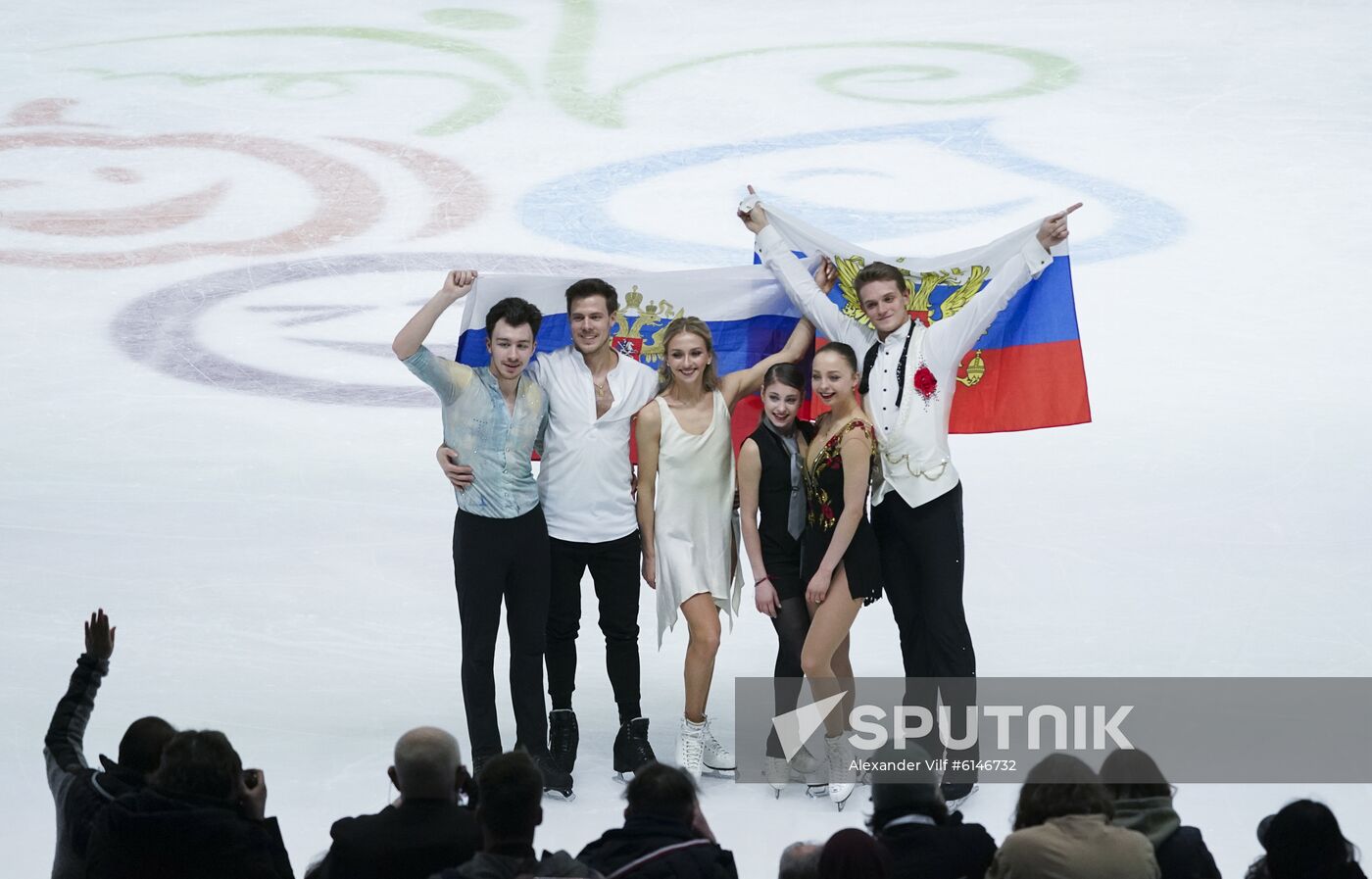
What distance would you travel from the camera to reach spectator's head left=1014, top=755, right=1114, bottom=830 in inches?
121

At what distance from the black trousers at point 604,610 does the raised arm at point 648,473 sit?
0.14 feet

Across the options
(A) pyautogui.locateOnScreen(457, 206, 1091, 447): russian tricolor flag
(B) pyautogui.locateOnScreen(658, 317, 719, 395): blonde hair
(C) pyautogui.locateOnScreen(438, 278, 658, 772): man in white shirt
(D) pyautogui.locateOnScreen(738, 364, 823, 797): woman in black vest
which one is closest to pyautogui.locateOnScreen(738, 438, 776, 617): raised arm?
(D) pyautogui.locateOnScreen(738, 364, 823, 797): woman in black vest

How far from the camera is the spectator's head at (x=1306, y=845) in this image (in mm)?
2906

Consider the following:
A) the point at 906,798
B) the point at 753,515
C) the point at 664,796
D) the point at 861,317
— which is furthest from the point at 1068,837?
the point at 861,317

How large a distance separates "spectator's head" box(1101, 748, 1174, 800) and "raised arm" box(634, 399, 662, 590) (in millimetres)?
2187

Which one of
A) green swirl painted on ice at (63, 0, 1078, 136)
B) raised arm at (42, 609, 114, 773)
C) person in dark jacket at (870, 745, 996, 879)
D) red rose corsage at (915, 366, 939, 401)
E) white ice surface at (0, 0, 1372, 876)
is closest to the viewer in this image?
person in dark jacket at (870, 745, 996, 879)

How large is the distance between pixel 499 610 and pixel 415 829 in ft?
6.01

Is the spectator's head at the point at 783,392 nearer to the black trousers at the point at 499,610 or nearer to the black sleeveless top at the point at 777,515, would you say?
the black sleeveless top at the point at 777,515

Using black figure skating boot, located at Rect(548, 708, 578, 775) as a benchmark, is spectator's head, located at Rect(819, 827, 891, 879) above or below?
above

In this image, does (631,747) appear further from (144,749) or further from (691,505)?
(144,749)

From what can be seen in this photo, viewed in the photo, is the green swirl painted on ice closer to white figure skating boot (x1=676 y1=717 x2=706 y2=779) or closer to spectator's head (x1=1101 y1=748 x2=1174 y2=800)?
white figure skating boot (x1=676 y1=717 x2=706 y2=779)

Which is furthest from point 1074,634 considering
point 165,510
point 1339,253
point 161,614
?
point 1339,253

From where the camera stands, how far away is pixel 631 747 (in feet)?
17.2

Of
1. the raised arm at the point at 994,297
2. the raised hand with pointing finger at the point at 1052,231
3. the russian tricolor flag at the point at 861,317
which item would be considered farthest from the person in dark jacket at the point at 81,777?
the raised hand with pointing finger at the point at 1052,231
